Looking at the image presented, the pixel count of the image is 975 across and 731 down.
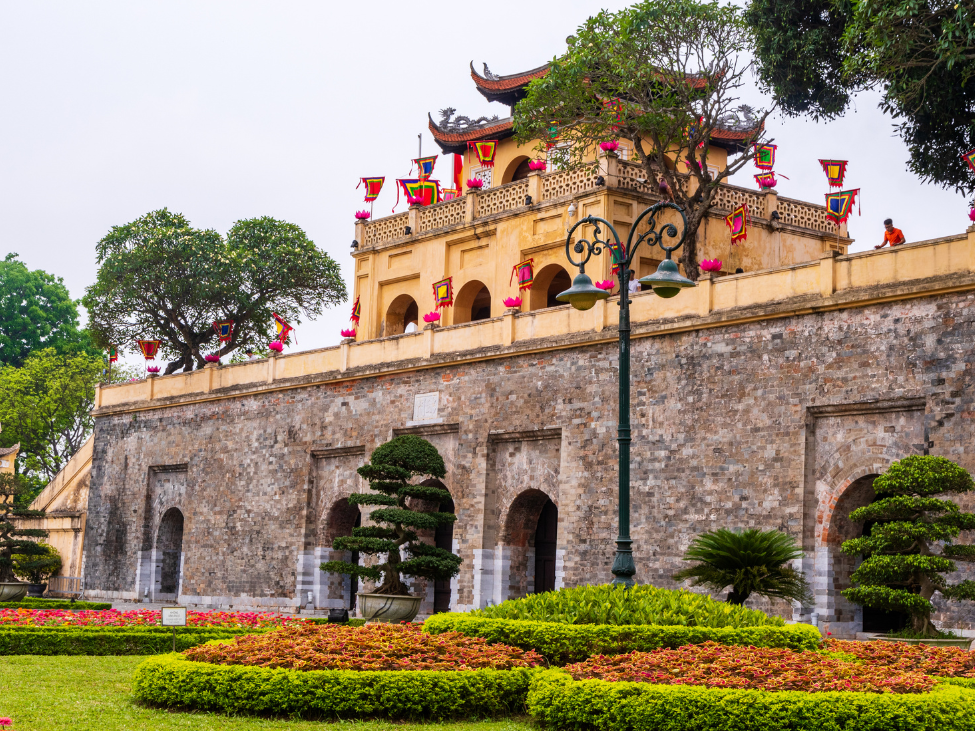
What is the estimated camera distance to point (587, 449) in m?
21.1

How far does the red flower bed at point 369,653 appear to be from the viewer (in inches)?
409

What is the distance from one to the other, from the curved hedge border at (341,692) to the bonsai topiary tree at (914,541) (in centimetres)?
590

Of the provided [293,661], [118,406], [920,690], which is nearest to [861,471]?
[920,690]

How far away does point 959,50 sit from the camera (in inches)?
683

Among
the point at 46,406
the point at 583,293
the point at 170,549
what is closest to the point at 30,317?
the point at 46,406

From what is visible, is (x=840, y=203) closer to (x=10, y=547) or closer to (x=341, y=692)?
(x=341, y=692)

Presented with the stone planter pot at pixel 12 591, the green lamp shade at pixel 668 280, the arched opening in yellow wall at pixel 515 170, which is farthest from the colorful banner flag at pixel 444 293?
the green lamp shade at pixel 668 280

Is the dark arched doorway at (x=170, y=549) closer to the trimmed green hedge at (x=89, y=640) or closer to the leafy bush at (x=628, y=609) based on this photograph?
the trimmed green hedge at (x=89, y=640)

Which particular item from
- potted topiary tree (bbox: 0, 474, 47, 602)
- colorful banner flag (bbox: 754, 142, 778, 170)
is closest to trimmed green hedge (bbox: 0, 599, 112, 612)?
potted topiary tree (bbox: 0, 474, 47, 602)

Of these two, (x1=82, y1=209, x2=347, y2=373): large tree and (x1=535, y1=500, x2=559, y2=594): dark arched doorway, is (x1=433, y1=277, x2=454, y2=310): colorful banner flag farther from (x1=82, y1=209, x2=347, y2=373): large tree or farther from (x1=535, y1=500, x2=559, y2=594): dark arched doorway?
(x1=82, y1=209, x2=347, y2=373): large tree

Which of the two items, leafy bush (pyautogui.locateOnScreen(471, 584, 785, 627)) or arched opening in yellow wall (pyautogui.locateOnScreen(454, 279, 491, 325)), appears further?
arched opening in yellow wall (pyautogui.locateOnScreen(454, 279, 491, 325))

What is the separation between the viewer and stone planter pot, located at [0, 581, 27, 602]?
2661 centimetres

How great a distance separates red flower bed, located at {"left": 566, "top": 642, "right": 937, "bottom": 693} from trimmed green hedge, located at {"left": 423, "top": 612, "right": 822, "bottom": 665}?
1.29ft

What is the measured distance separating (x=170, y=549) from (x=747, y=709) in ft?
84.5
